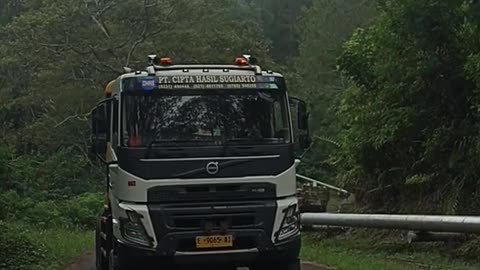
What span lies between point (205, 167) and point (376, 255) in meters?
7.52

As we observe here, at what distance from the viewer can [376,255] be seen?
17875mm

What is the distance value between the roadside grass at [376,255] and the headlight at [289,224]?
2.80m

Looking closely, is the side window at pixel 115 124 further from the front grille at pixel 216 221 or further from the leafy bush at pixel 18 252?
the leafy bush at pixel 18 252

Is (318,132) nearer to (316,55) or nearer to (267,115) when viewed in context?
(316,55)

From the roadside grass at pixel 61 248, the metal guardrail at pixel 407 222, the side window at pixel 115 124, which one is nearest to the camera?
the side window at pixel 115 124

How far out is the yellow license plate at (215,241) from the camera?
37.1 feet

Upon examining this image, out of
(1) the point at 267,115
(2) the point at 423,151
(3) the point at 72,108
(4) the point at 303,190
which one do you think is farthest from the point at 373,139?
(3) the point at 72,108

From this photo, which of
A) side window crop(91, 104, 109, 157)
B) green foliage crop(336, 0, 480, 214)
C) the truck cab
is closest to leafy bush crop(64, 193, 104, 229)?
green foliage crop(336, 0, 480, 214)

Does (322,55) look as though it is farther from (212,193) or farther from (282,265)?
(212,193)

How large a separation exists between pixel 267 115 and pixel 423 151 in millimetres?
9694

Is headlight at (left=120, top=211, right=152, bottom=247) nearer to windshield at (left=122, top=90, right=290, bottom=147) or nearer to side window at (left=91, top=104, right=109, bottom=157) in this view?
windshield at (left=122, top=90, right=290, bottom=147)

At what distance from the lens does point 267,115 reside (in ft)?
38.8

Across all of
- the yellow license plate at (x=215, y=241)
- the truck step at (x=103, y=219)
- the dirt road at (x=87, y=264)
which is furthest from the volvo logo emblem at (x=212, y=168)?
the dirt road at (x=87, y=264)

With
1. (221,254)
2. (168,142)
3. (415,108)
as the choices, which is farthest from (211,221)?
(415,108)
